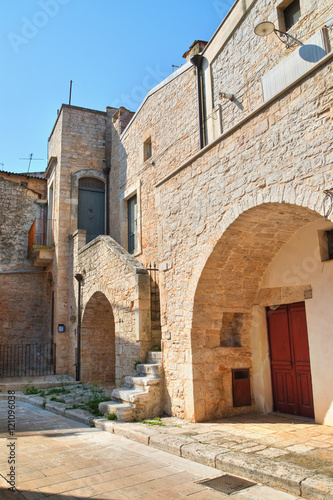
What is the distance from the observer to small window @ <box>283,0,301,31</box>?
7.15 meters

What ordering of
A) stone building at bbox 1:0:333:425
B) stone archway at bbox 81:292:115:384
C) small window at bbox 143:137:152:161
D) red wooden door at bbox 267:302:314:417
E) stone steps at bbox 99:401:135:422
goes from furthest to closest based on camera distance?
small window at bbox 143:137:152:161 < stone archway at bbox 81:292:115:384 < stone steps at bbox 99:401:135:422 < red wooden door at bbox 267:302:314:417 < stone building at bbox 1:0:333:425

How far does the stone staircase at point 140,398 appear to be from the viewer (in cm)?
609

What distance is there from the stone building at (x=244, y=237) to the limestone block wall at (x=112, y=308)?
41 mm

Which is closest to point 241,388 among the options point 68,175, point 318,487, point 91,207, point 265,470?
point 265,470

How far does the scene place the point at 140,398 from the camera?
6.16 meters

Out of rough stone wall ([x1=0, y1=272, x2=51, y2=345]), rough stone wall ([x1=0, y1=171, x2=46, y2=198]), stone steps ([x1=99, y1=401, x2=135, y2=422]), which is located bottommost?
stone steps ([x1=99, y1=401, x2=135, y2=422])

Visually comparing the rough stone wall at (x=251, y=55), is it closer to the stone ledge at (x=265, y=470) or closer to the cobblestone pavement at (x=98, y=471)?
the stone ledge at (x=265, y=470)

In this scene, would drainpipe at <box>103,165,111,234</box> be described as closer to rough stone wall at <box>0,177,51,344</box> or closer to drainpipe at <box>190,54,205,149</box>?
rough stone wall at <box>0,177,51,344</box>

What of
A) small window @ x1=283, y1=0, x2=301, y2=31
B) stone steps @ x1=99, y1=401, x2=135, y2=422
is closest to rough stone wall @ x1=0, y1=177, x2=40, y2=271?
stone steps @ x1=99, y1=401, x2=135, y2=422

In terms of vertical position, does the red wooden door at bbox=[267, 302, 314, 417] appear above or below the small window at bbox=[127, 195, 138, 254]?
below

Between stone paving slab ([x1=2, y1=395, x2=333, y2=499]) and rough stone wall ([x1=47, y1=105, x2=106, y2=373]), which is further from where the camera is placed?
rough stone wall ([x1=47, y1=105, x2=106, y2=373])

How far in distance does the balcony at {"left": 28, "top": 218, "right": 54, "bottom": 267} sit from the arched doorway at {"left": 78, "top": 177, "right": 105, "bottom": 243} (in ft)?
3.61

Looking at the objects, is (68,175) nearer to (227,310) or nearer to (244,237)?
(227,310)

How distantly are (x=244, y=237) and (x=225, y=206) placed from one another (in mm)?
508
